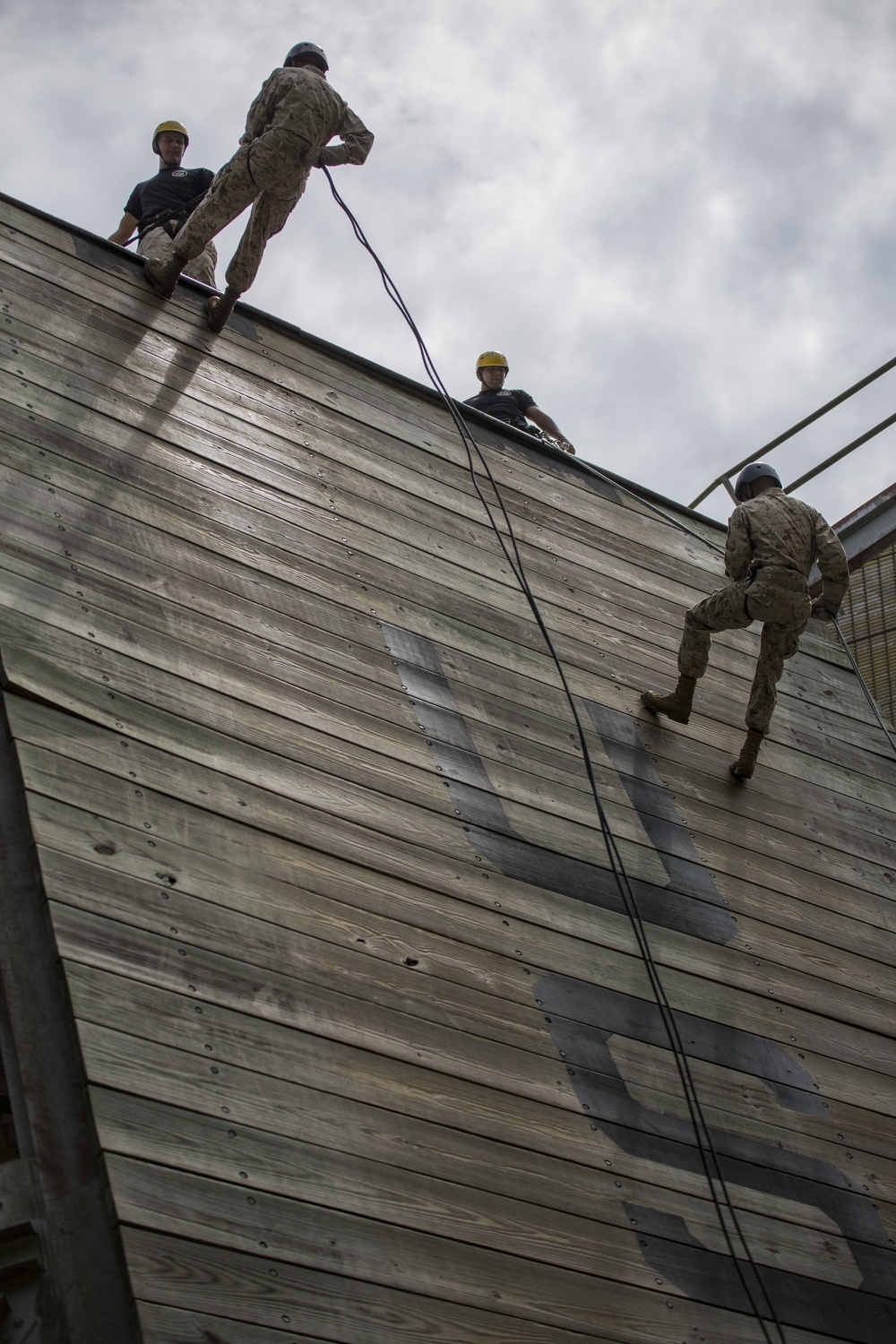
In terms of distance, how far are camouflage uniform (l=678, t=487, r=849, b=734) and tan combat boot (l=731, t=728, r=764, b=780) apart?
0.06 metres

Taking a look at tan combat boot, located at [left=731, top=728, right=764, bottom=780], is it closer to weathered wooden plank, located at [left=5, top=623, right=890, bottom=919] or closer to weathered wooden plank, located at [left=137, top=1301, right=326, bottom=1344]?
weathered wooden plank, located at [left=5, top=623, right=890, bottom=919]

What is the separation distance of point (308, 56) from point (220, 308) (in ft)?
4.58

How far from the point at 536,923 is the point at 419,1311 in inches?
52.0

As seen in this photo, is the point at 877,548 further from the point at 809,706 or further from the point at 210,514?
the point at 210,514

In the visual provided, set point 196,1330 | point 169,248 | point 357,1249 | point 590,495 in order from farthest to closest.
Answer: point 169,248 → point 590,495 → point 357,1249 → point 196,1330

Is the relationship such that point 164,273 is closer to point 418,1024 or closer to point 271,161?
point 271,161

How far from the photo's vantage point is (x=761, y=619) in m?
5.23

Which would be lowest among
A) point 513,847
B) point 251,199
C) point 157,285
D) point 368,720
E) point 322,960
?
point 322,960

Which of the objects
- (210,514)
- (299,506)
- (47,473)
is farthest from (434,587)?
(47,473)

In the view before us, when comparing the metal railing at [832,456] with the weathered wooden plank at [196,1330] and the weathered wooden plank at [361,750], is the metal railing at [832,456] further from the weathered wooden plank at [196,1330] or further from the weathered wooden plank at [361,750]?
the weathered wooden plank at [196,1330]

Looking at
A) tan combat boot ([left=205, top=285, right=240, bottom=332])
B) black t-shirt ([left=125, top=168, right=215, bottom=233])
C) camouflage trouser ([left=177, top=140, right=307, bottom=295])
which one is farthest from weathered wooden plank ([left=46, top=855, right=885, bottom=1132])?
black t-shirt ([left=125, top=168, right=215, bottom=233])

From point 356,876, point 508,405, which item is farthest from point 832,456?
point 356,876

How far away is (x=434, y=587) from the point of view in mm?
5008

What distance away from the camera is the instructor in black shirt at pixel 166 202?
736 centimetres
